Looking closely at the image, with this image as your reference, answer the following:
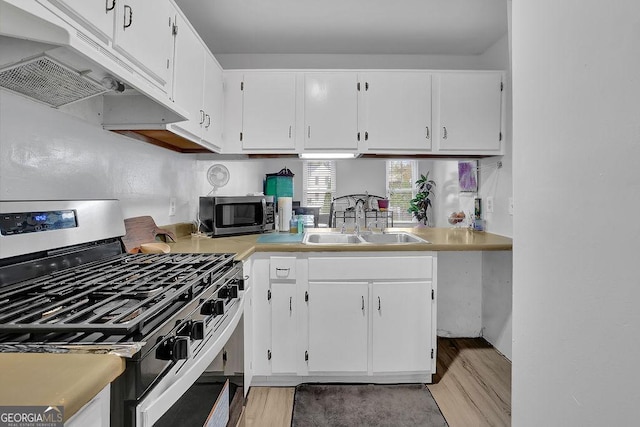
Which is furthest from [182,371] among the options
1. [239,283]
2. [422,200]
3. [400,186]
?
[400,186]

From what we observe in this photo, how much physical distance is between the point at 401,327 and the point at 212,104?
1850 millimetres

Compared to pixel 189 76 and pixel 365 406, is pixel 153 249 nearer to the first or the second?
pixel 189 76

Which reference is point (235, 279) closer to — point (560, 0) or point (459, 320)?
point (560, 0)

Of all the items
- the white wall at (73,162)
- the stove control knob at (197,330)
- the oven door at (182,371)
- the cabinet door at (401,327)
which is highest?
the white wall at (73,162)

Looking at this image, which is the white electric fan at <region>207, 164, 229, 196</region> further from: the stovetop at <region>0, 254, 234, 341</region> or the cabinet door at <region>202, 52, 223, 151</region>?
the stovetop at <region>0, 254, 234, 341</region>

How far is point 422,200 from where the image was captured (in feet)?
14.8

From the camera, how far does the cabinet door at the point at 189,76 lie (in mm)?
1661

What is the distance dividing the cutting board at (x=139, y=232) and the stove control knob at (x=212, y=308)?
786 millimetres

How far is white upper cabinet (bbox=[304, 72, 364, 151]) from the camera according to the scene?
2.38m

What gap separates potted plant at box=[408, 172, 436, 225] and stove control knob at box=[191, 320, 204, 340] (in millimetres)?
3869

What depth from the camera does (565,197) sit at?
2.41ft

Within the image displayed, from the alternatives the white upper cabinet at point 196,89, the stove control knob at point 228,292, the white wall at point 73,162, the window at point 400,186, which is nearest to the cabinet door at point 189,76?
the white upper cabinet at point 196,89

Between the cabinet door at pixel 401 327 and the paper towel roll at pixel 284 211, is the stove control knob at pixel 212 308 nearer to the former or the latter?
the cabinet door at pixel 401 327

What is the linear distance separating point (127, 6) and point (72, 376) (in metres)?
1.26
